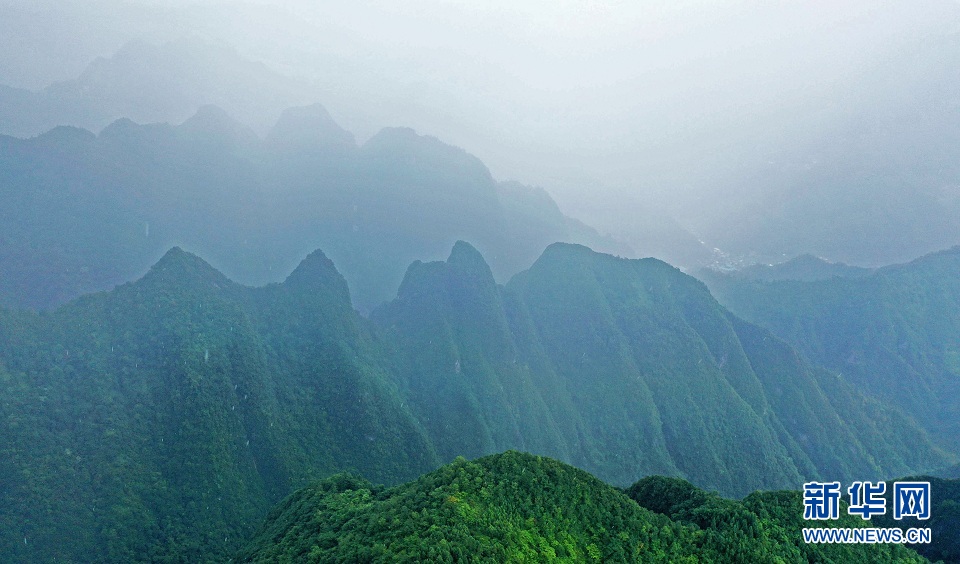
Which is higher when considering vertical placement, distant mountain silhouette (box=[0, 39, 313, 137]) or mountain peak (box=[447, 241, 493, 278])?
distant mountain silhouette (box=[0, 39, 313, 137])

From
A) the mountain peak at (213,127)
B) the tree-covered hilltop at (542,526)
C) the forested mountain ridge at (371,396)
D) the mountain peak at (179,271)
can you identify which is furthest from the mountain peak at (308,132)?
the tree-covered hilltop at (542,526)

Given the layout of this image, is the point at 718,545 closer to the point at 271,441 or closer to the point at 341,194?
the point at 271,441

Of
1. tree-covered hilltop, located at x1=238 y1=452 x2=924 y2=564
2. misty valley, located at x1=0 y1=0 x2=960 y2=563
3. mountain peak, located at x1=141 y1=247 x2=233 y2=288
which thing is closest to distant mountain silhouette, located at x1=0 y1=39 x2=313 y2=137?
misty valley, located at x1=0 y1=0 x2=960 y2=563

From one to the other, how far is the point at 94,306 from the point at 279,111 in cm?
9986

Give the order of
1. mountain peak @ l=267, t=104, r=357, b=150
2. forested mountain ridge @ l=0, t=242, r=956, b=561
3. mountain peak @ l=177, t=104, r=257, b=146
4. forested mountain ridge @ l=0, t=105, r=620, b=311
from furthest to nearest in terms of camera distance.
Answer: mountain peak @ l=267, t=104, r=357, b=150 → mountain peak @ l=177, t=104, r=257, b=146 → forested mountain ridge @ l=0, t=105, r=620, b=311 → forested mountain ridge @ l=0, t=242, r=956, b=561

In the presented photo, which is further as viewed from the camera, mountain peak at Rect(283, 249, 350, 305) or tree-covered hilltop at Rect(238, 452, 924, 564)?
mountain peak at Rect(283, 249, 350, 305)

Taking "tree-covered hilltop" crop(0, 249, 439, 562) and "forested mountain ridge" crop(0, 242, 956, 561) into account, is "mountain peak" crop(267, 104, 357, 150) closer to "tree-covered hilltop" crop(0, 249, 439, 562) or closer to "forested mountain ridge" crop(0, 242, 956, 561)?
"forested mountain ridge" crop(0, 242, 956, 561)

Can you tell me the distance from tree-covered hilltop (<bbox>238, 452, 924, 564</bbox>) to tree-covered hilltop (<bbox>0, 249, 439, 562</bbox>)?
15.5 meters

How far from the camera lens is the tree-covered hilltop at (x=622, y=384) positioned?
62594mm

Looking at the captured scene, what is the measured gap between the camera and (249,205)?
95875mm

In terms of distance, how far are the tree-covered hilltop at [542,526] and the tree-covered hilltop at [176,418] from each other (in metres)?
15.5

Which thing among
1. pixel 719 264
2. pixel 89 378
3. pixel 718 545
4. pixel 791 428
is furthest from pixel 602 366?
pixel 719 264

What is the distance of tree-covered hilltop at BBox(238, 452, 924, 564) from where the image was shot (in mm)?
19922

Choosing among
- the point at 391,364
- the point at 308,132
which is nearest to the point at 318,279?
the point at 391,364
